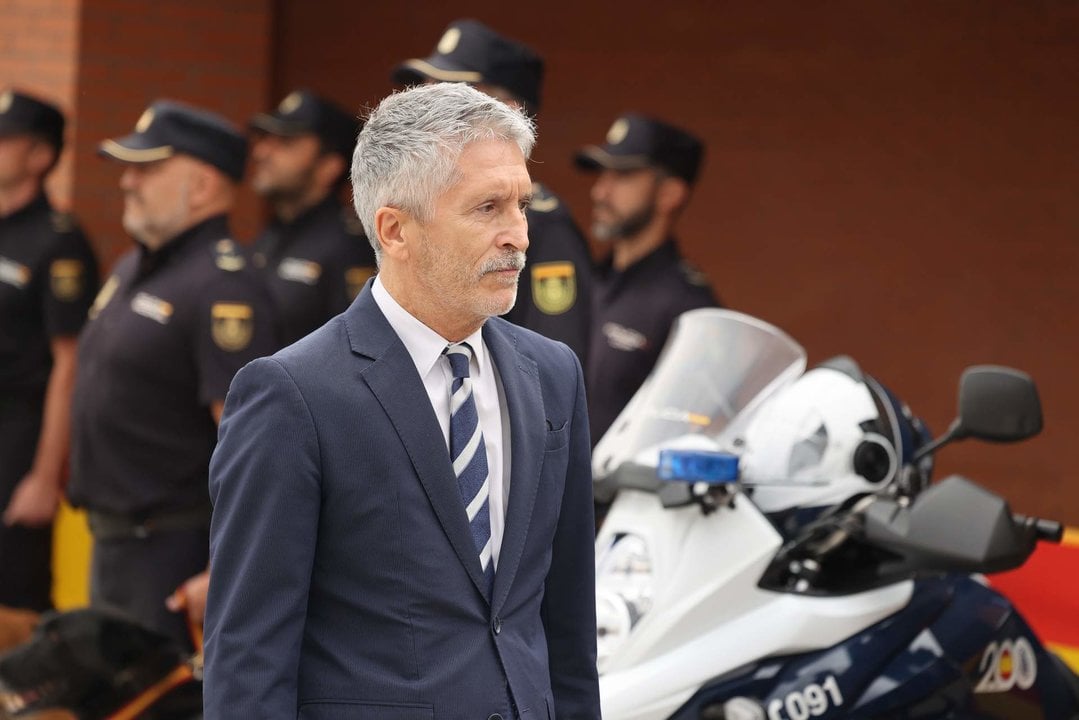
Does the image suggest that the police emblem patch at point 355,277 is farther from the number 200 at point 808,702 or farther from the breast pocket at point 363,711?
the breast pocket at point 363,711

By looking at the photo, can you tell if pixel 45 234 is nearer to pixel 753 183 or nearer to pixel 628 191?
pixel 628 191

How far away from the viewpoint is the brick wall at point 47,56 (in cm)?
786

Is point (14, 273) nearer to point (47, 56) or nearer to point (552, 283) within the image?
point (47, 56)

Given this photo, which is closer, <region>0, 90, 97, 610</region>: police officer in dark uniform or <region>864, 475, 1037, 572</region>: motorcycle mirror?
<region>864, 475, 1037, 572</region>: motorcycle mirror

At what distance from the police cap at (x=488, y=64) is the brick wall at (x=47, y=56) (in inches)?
119

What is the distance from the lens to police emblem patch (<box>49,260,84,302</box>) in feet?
21.1

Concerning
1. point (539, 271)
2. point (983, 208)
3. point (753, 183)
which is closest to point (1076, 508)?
point (983, 208)

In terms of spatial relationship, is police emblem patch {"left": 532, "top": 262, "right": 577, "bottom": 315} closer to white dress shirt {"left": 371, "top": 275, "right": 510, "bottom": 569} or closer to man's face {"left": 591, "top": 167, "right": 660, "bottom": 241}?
man's face {"left": 591, "top": 167, "right": 660, "bottom": 241}

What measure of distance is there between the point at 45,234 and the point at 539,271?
97.8 inches

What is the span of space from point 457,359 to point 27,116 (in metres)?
4.90

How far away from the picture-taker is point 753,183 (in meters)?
7.77

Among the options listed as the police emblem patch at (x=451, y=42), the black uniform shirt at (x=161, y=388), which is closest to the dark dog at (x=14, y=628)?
the black uniform shirt at (x=161, y=388)

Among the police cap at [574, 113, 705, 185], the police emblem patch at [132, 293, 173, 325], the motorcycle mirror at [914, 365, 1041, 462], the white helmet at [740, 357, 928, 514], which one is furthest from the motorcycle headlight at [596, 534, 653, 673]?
the police cap at [574, 113, 705, 185]

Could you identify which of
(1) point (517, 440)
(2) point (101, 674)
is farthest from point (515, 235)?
(2) point (101, 674)
